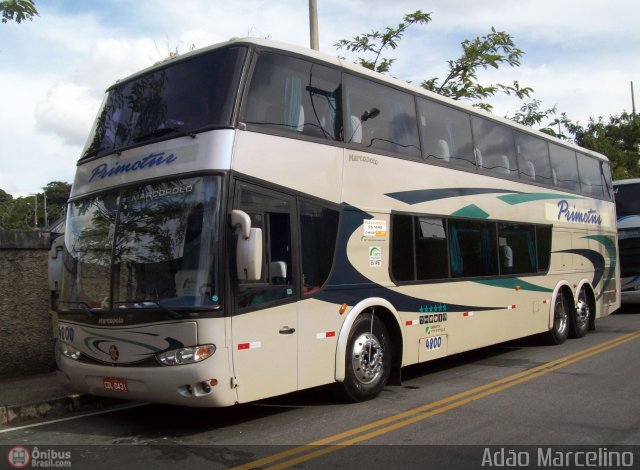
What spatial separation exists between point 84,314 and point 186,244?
153 centimetres

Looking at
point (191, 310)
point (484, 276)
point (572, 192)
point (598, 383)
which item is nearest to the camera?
point (191, 310)

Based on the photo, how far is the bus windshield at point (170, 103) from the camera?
609 centimetres

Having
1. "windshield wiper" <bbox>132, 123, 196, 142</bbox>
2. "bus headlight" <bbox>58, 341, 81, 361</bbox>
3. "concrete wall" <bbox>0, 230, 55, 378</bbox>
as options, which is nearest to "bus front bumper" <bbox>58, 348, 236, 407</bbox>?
"bus headlight" <bbox>58, 341, 81, 361</bbox>

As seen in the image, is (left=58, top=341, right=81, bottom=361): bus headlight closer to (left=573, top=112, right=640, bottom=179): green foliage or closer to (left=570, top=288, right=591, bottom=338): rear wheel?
(left=570, top=288, right=591, bottom=338): rear wheel

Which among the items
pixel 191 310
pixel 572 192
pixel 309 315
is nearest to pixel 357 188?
pixel 309 315

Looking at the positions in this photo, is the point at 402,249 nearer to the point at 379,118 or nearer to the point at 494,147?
the point at 379,118

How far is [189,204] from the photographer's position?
580 centimetres

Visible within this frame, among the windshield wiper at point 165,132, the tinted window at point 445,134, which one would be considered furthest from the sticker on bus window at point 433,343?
the windshield wiper at point 165,132

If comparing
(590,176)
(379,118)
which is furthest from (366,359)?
(590,176)

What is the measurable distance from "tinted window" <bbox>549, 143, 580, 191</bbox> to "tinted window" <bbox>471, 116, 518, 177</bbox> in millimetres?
1915

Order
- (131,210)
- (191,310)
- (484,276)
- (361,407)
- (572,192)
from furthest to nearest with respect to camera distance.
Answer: (572,192) → (484,276) → (361,407) → (131,210) → (191,310)

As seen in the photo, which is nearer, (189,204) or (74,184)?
(189,204)

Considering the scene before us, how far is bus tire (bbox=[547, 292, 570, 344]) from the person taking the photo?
38.7 ft

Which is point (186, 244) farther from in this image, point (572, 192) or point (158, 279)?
point (572, 192)
